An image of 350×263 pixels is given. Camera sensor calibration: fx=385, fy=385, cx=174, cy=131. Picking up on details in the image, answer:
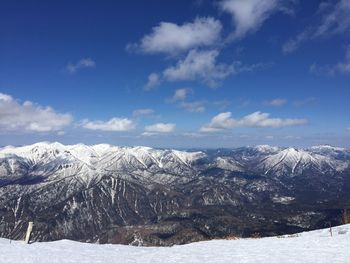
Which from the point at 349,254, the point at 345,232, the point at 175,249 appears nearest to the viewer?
the point at 349,254

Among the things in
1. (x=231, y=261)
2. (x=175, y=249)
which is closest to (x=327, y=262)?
(x=231, y=261)

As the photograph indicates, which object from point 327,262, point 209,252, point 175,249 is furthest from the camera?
point 175,249

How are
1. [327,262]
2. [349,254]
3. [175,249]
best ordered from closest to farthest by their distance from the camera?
[327,262] < [349,254] < [175,249]

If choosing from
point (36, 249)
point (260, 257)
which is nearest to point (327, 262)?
point (260, 257)

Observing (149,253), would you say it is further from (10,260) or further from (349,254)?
(349,254)

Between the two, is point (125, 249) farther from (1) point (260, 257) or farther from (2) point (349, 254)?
(2) point (349, 254)

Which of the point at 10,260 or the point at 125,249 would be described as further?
the point at 125,249
